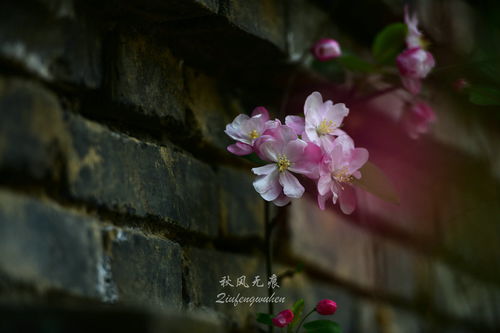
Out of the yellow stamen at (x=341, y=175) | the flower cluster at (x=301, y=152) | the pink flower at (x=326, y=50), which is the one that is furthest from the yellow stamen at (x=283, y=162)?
the pink flower at (x=326, y=50)

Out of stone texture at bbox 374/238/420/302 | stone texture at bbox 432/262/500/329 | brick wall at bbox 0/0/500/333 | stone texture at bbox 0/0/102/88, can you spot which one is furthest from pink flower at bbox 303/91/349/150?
stone texture at bbox 432/262/500/329

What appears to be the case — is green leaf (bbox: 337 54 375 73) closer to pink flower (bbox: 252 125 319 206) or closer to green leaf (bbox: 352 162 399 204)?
green leaf (bbox: 352 162 399 204)

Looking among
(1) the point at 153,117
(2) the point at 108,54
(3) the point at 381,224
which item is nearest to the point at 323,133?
(1) the point at 153,117

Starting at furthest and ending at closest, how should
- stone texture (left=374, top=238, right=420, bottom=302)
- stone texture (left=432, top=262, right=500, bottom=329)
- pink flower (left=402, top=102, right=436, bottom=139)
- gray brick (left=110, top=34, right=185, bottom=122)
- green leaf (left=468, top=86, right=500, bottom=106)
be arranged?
1. stone texture (left=432, top=262, right=500, bottom=329)
2. stone texture (left=374, top=238, right=420, bottom=302)
3. pink flower (left=402, top=102, right=436, bottom=139)
4. green leaf (left=468, top=86, right=500, bottom=106)
5. gray brick (left=110, top=34, right=185, bottom=122)

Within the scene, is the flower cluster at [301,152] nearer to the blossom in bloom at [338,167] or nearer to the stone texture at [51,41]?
the blossom in bloom at [338,167]

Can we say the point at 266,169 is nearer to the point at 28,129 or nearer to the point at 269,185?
the point at 269,185
